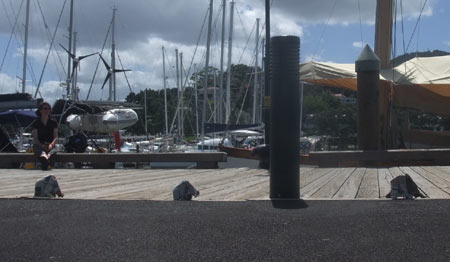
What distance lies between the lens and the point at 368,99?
452 inches

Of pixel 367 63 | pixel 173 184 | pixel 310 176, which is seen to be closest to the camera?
pixel 173 184

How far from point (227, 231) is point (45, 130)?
7685mm

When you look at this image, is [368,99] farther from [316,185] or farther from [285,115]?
[285,115]

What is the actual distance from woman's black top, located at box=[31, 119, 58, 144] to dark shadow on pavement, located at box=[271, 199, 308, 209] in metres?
6.58

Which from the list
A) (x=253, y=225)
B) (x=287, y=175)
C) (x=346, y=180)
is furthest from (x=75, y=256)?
(x=346, y=180)

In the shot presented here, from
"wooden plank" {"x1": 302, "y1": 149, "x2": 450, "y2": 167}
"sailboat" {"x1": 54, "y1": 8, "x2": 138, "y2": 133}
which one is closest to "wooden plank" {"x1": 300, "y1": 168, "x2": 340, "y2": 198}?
"wooden plank" {"x1": 302, "y1": 149, "x2": 450, "y2": 167}

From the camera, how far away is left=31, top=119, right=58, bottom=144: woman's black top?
38.1 ft

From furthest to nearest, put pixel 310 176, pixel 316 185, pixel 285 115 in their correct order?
pixel 310 176, pixel 316 185, pixel 285 115

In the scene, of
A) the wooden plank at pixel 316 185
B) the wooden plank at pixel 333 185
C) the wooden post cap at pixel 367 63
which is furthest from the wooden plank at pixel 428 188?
the wooden post cap at pixel 367 63

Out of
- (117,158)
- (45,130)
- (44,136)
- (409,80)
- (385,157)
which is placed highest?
(409,80)

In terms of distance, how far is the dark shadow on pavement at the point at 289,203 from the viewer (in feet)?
19.9

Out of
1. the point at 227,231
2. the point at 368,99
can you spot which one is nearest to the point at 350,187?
the point at 227,231

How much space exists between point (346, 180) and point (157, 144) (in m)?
33.1

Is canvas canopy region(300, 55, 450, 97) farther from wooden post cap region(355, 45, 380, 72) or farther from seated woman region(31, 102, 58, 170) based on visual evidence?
seated woman region(31, 102, 58, 170)
